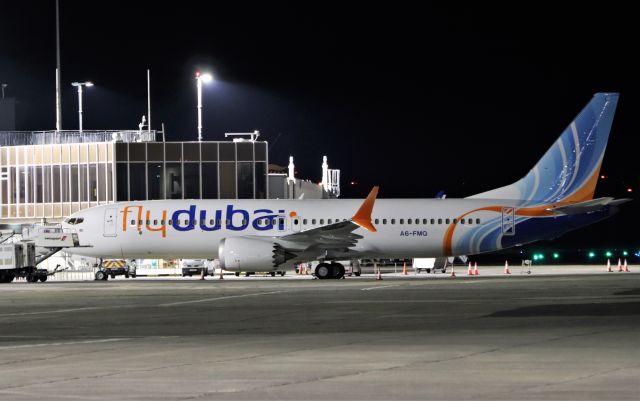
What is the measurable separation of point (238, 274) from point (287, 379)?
44990 millimetres

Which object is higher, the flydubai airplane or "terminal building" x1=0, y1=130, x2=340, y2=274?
"terminal building" x1=0, y1=130, x2=340, y2=274

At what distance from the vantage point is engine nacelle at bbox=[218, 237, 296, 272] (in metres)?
44.2

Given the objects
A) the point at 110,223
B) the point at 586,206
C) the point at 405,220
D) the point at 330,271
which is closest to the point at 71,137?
the point at 110,223

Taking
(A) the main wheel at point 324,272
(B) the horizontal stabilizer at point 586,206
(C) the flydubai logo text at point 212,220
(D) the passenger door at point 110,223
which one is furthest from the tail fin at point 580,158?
(D) the passenger door at point 110,223

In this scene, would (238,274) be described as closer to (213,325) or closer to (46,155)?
(46,155)

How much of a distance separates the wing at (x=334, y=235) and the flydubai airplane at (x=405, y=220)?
5cm

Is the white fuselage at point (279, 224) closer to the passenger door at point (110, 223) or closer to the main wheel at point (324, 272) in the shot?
the passenger door at point (110, 223)

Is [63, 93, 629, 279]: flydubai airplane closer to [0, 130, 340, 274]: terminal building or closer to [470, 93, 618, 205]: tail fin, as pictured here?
[470, 93, 618, 205]: tail fin

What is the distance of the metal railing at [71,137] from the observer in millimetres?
67812

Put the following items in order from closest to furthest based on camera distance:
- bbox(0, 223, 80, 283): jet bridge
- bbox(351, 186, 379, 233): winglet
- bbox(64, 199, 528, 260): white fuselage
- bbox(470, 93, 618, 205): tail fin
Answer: bbox(351, 186, 379, 233): winglet → bbox(470, 93, 618, 205): tail fin → bbox(64, 199, 528, 260): white fuselage → bbox(0, 223, 80, 283): jet bridge

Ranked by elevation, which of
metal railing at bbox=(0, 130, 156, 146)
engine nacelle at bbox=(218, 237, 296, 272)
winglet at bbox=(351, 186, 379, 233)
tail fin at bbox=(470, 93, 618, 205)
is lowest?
engine nacelle at bbox=(218, 237, 296, 272)

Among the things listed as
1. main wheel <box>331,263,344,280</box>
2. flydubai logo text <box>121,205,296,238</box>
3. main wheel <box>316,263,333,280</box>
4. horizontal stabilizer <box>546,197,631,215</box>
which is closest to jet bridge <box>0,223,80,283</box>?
flydubai logo text <box>121,205,296,238</box>

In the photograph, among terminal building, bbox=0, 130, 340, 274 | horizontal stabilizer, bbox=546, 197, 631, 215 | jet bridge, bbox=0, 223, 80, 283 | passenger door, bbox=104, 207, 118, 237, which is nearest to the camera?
horizontal stabilizer, bbox=546, 197, 631, 215

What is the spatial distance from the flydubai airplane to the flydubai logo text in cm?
4
